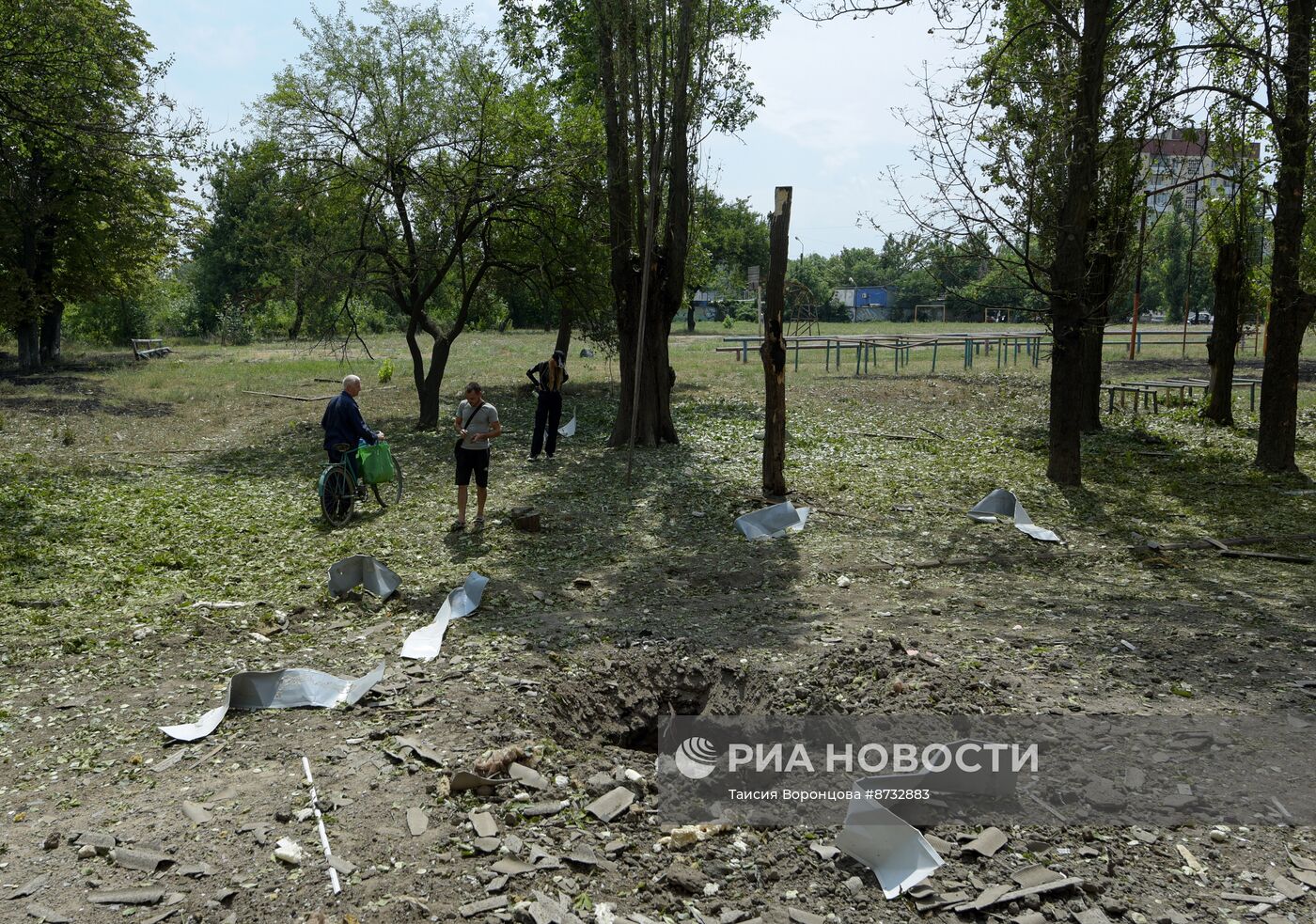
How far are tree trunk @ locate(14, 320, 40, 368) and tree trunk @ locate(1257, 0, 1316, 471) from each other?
31.7m

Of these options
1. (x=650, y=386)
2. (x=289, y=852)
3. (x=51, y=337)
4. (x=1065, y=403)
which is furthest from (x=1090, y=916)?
(x=51, y=337)

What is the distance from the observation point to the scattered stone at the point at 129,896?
4180 mm

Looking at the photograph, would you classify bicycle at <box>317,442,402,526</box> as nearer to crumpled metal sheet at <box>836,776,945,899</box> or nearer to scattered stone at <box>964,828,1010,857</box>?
crumpled metal sheet at <box>836,776,945,899</box>

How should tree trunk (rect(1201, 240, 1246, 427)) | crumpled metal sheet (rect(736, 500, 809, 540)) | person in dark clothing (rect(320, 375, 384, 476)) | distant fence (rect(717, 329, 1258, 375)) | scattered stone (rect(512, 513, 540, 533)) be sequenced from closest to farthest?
crumpled metal sheet (rect(736, 500, 809, 540)) < scattered stone (rect(512, 513, 540, 533)) < person in dark clothing (rect(320, 375, 384, 476)) < tree trunk (rect(1201, 240, 1246, 427)) < distant fence (rect(717, 329, 1258, 375))

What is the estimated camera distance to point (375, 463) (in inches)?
471

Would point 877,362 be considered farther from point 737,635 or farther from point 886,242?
point 737,635

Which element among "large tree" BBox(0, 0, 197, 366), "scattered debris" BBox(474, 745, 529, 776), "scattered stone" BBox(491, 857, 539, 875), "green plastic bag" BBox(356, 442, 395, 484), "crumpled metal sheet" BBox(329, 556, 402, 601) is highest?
"large tree" BBox(0, 0, 197, 366)

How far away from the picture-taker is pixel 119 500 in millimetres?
13125

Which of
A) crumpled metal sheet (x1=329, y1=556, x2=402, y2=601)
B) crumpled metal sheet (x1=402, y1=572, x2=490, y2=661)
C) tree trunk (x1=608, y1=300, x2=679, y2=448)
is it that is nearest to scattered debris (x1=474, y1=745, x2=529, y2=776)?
crumpled metal sheet (x1=402, y1=572, x2=490, y2=661)

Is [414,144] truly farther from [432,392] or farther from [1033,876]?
[1033,876]

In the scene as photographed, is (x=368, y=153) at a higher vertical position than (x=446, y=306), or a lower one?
higher

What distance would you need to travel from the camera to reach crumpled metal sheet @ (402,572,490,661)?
7116 millimetres

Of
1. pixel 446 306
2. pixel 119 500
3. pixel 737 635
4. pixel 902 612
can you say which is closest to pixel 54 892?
pixel 737 635

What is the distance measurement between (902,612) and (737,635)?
1.47 m
